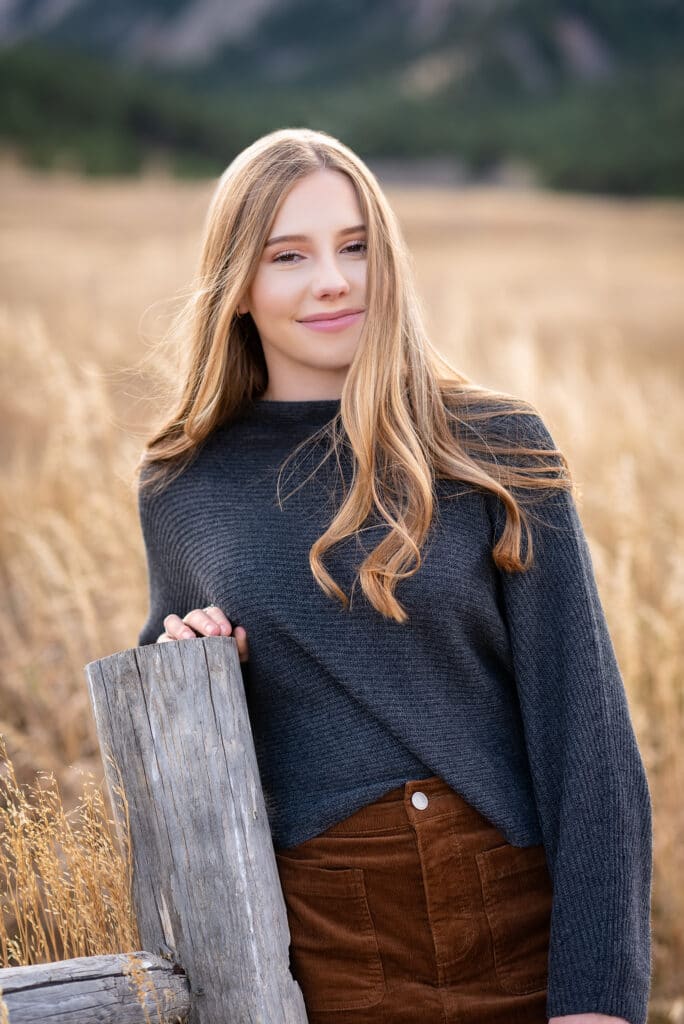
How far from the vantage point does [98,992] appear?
5.19 feet

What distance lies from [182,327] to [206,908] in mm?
1268

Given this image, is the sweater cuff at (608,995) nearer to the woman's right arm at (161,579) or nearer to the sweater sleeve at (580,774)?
the sweater sleeve at (580,774)

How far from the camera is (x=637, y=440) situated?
538 cm

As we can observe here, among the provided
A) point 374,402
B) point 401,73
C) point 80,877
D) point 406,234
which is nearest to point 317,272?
point 374,402

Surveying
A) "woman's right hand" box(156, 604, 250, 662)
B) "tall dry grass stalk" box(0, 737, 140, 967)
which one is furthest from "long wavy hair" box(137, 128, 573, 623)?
"tall dry grass stalk" box(0, 737, 140, 967)

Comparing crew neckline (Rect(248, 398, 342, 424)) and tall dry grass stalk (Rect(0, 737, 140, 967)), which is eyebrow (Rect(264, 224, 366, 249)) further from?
tall dry grass stalk (Rect(0, 737, 140, 967))

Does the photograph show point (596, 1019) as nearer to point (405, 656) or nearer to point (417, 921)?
point (417, 921)

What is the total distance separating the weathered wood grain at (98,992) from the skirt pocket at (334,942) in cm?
23

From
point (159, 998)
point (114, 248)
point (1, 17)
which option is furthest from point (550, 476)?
Answer: point (1, 17)

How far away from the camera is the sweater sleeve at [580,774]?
67.3 inches

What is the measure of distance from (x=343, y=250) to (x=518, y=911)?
1.27 m

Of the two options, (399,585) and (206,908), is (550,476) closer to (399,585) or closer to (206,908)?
(399,585)

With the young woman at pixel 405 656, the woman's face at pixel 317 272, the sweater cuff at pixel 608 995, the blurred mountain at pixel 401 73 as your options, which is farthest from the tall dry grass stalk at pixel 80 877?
the blurred mountain at pixel 401 73

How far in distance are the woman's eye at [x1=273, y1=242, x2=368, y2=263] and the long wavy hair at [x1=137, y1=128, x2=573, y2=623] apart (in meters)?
0.04
